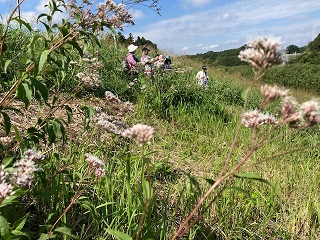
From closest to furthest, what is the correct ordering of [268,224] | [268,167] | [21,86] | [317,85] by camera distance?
1. [21,86]
2. [268,224]
3. [268,167]
4. [317,85]

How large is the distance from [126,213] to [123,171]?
49 centimetres

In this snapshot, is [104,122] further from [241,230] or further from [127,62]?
[127,62]

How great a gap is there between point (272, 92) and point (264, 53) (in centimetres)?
13

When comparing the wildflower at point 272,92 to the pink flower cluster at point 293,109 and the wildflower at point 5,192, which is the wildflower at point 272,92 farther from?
the wildflower at point 5,192

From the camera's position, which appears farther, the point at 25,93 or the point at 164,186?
the point at 164,186

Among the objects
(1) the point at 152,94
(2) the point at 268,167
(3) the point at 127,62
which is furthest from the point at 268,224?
(3) the point at 127,62

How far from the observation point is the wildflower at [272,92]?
112 cm

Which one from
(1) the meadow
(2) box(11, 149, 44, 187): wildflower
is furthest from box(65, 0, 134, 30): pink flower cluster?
(2) box(11, 149, 44, 187): wildflower

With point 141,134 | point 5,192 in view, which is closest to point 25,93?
point 5,192

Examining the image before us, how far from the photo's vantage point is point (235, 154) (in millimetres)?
3418

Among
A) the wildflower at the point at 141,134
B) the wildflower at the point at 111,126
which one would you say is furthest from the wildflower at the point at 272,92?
the wildflower at the point at 111,126

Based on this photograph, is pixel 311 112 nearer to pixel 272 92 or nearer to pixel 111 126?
pixel 272 92

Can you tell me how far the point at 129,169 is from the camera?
144 cm

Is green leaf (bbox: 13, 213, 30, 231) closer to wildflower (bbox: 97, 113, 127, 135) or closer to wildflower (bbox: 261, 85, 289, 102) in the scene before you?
wildflower (bbox: 97, 113, 127, 135)
